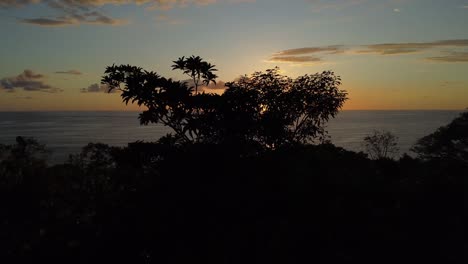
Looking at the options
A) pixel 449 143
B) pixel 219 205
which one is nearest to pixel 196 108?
pixel 219 205

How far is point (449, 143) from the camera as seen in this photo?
53.0 meters

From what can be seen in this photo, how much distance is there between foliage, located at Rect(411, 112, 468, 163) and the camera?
50562 mm

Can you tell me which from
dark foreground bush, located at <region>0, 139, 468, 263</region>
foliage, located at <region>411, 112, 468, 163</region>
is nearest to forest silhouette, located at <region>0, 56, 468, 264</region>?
dark foreground bush, located at <region>0, 139, 468, 263</region>

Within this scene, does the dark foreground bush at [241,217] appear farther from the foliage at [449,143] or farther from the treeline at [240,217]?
the foliage at [449,143]

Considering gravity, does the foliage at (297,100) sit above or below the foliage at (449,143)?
above

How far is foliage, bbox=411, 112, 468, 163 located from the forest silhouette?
3475 centimetres

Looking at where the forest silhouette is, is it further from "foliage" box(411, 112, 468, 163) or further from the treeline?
"foliage" box(411, 112, 468, 163)

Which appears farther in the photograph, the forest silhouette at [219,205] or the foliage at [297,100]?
the foliage at [297,100]

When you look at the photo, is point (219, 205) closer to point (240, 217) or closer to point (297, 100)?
point (240, 217)

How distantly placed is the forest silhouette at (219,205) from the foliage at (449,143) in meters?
34.7

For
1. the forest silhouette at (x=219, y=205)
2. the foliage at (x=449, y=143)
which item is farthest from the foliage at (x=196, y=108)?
the foliage at (x=449, y=143)

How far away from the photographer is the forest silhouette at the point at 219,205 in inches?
543

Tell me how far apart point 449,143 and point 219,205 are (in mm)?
48469

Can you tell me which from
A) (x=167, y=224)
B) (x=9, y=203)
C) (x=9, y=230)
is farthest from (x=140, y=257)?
(x=9, y=203)
